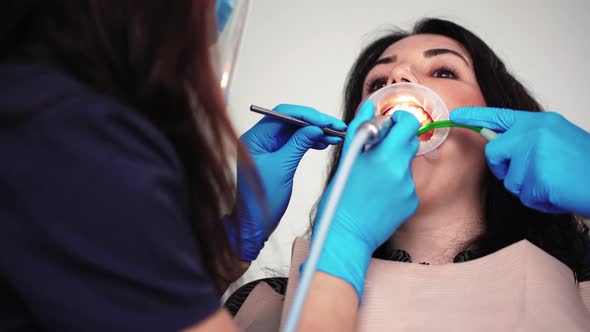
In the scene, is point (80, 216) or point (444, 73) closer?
point (80, 216)

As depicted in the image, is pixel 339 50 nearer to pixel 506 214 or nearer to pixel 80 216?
pixel 506 214

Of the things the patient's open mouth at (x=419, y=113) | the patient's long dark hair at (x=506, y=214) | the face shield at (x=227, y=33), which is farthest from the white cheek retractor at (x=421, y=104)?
the face shield at (x=227, y=33)

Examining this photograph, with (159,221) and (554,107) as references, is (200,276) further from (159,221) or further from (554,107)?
(554,107)

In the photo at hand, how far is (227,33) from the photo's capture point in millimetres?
844

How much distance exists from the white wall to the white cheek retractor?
2.56ft

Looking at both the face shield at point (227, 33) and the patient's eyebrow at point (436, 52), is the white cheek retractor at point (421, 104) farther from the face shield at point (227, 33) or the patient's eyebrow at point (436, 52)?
the face shield at point (227, 33)

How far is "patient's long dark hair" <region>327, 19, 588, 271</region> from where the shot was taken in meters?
1.30

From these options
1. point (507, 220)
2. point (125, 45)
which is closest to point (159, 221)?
point (125, 45)

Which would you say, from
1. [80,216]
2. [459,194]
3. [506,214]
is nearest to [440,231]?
[459,194]

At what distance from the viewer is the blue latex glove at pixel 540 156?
1.05 m

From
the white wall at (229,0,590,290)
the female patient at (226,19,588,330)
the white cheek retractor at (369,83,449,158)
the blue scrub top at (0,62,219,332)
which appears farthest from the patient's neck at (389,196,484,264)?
the blue scrub top at (0,62,219,332)

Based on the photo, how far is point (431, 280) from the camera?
3.41ft

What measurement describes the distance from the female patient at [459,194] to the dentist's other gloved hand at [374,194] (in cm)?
21

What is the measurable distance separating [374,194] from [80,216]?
63 cm
